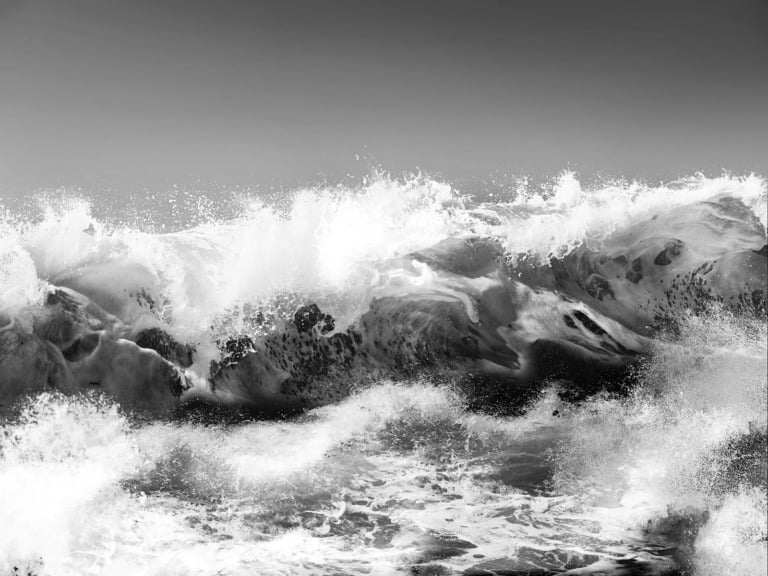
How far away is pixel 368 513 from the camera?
19266 millimetres

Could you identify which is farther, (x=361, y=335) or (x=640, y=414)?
(x=361, y=335)

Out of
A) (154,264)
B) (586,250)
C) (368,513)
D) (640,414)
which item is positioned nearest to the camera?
(368,513)

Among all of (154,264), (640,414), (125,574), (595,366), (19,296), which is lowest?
(125,574)

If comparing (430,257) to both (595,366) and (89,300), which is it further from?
(89,300)

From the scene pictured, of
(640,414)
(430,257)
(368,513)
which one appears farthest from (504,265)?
(368,513)

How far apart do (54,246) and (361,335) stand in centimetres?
1147

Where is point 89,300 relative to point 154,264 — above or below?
below

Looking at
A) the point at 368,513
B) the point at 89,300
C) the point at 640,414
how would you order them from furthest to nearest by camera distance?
the point at 89,300 → the point at 640,414 → the point at 368,513

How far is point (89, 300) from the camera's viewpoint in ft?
78.1

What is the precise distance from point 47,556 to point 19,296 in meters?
9.22

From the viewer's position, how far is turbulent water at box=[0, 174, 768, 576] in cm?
1811

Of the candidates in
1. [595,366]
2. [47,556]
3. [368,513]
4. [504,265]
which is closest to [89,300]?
[47,556]

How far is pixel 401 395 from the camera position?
2339 cm

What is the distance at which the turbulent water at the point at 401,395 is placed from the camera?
59.4 ft
